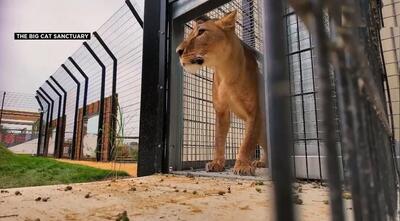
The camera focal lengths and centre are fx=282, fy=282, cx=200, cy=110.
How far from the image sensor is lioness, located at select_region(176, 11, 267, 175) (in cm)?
265

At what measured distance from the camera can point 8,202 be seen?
1421 millimetres

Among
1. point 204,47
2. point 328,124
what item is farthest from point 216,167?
point 328,124

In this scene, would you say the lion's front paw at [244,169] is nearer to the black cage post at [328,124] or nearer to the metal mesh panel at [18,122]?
the black cage post at [328,124]

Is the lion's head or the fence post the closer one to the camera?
the fence post

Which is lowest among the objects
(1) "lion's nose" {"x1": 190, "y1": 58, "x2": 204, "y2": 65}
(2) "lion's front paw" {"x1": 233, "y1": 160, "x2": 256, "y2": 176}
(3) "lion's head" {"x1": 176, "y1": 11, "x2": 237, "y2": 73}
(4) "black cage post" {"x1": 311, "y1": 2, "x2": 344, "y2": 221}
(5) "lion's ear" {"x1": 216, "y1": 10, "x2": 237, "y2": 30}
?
(2) "lion's front paw" {"x1": 233, "y1": 160, "x2": 256, "y2": 176}

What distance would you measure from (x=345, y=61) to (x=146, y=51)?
10.7ft

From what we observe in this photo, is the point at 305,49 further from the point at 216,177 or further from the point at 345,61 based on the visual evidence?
the point at 345,61

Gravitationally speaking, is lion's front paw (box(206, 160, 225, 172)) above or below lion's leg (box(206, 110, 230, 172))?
below

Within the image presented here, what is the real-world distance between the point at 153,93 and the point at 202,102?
625 millimetres

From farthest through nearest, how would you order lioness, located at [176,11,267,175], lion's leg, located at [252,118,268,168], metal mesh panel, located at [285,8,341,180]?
lion's leg, located at [252,118,268,168], lioness, located at [176,11,267,175], metal mesh panel, located at [285,8,341,180]

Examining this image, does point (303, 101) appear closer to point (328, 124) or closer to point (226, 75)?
point (226, 75)

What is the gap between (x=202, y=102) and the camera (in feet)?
11.4

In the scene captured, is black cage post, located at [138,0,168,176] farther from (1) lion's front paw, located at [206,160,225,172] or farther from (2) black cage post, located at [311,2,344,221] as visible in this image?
(2) black cage post, located at [311,2,344,221]

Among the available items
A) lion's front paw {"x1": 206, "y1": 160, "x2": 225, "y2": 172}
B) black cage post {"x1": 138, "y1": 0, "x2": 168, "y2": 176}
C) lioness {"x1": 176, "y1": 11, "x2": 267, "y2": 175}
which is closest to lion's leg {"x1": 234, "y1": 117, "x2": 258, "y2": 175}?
lioness {"x1": 176, "y1": 11, "x2": 267, "y2": 175}
